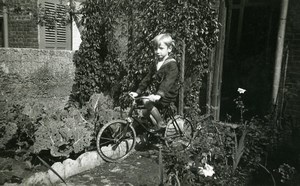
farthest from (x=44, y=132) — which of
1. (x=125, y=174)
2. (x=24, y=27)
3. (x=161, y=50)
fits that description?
(x=24, y=27)

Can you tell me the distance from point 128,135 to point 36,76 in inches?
98.2

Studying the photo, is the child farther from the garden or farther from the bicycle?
the garden

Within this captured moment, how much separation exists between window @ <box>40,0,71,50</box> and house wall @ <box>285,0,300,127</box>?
5285 millimetres

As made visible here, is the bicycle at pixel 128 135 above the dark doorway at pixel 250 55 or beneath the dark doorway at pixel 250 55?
beneath

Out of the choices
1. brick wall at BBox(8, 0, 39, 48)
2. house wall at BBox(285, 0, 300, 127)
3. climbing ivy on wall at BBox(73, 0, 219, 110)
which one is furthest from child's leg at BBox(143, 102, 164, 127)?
brick wall at BBox(8, 0, 39, 48)

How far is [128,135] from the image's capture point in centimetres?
502

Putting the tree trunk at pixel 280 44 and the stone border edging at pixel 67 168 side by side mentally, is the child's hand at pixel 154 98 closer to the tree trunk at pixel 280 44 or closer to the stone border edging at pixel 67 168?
the stone border edging at pixel 67 168

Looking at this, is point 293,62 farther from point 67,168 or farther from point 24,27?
point 24,27

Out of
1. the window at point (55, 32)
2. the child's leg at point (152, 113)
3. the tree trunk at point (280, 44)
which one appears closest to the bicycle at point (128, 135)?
the child's leg at point (152, 113)

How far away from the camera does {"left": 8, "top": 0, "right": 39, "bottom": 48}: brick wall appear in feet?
26.3

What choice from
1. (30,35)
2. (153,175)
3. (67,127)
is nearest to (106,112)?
(67,127)

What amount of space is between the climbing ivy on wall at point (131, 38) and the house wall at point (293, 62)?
1.47 metres

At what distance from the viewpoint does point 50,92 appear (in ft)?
21.1

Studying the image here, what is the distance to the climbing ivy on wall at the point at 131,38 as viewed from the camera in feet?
20.0
